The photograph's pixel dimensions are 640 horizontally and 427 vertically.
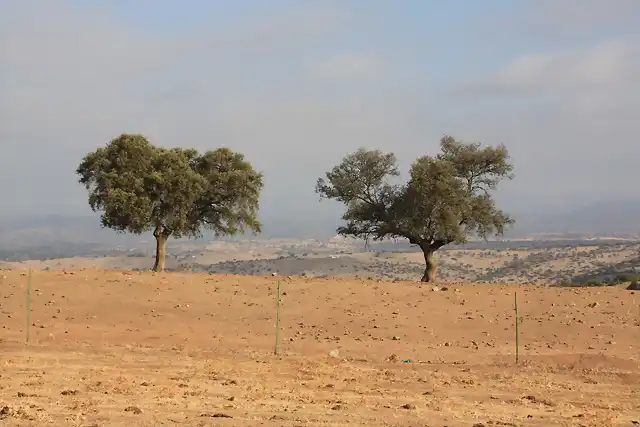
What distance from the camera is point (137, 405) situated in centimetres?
1089

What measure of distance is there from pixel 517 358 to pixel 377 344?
3.87m

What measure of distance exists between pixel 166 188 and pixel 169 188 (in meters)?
0.23

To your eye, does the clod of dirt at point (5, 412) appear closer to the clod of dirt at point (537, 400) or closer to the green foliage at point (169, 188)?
the clod of dirt at point (537, 400)

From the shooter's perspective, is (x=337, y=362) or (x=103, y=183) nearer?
(x=337, y=362)

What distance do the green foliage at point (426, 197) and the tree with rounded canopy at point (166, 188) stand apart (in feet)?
14.8

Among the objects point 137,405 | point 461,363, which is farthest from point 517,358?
point 137,405

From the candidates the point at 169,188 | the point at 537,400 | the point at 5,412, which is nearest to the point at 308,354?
the point at 537,400

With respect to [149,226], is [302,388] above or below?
below

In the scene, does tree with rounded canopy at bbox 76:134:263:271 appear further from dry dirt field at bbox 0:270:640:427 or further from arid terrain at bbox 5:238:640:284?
arid terrain at bbox 5:238:640:284

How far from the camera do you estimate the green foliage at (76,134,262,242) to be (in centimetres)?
3033

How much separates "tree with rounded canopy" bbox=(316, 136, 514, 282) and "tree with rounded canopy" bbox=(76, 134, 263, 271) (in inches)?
176

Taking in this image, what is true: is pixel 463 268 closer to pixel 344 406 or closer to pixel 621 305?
pixel 621 305

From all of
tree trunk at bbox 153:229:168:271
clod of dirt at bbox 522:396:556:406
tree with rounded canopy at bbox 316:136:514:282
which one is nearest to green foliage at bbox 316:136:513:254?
tree with rounded canopy at bbox 316:136:514:282

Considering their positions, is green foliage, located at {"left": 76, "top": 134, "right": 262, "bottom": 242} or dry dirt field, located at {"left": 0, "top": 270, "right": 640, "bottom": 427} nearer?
dry dirt field, located at {"left": 0, "top": 270, "right": 640, "bottom": 427}
